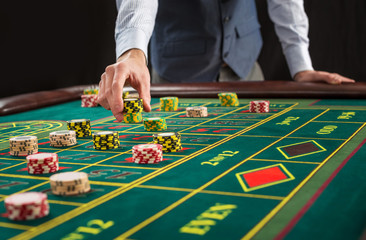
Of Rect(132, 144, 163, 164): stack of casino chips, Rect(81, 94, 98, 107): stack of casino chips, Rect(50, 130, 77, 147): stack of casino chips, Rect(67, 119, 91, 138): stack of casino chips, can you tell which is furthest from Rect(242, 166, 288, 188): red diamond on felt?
Rect(81, 94, 98, 107): stack of casino chips

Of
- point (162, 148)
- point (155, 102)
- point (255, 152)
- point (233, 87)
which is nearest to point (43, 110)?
point (155, 102)

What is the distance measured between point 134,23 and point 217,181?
174 cm

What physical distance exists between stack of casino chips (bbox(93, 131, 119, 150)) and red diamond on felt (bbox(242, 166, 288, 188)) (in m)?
0.69

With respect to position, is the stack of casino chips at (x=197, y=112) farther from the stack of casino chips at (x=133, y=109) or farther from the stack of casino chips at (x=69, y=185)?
the stack of casino chips at (x=69, y=185)

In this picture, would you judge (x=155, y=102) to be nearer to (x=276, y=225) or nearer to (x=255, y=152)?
(x=255, y=152)

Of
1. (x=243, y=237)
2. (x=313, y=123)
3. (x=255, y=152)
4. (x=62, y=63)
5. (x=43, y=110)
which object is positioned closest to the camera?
(x=243, y=237)

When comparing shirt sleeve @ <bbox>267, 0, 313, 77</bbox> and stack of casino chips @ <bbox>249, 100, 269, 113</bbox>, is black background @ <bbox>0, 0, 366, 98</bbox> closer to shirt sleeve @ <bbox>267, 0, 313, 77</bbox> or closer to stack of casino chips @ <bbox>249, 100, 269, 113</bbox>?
shirt sleeve @ <bbox>267, 0, 313, 77</bbox>

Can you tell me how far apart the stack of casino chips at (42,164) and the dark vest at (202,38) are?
297 centimetres

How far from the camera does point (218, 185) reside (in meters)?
1.40

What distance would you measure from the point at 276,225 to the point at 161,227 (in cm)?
26

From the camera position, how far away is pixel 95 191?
1393mm

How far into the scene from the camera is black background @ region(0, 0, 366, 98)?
5609 mm

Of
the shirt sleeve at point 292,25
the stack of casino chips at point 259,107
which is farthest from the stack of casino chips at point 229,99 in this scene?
the shirt sleeve at point 292,25

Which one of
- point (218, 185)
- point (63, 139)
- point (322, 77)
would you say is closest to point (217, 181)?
point (218, 185)
